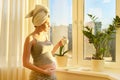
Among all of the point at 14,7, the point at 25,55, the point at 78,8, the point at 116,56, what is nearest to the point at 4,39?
the point at 14,7

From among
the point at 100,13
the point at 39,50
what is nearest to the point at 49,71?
the point at 39,50

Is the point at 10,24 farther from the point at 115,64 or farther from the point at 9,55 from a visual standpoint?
the point at 115,64

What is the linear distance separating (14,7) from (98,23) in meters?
0.98

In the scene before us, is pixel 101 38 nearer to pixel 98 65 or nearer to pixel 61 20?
pixel 98 65

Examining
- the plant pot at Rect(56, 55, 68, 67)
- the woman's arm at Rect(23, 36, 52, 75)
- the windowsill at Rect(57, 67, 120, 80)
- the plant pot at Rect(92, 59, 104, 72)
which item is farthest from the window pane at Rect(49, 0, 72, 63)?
the woman's arm at Rect(23, 36, 52, 75)

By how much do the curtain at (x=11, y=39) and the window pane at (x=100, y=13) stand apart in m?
0.74

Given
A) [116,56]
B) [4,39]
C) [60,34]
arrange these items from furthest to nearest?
[60,34] < [4,39] < [116,56]

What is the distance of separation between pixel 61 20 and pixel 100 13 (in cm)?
54

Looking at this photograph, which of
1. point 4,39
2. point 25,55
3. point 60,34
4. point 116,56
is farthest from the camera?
point 60,34

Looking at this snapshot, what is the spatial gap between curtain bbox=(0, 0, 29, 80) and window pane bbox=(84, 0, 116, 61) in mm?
743

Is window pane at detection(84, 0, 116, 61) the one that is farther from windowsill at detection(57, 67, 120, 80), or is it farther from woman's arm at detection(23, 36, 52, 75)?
woman's arm at detection(23, 36, 52, 75)

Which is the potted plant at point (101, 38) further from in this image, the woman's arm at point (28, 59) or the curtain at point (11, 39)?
the curtain at point (11, 39)

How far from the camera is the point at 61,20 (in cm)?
270

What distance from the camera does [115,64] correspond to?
7.29 ft
